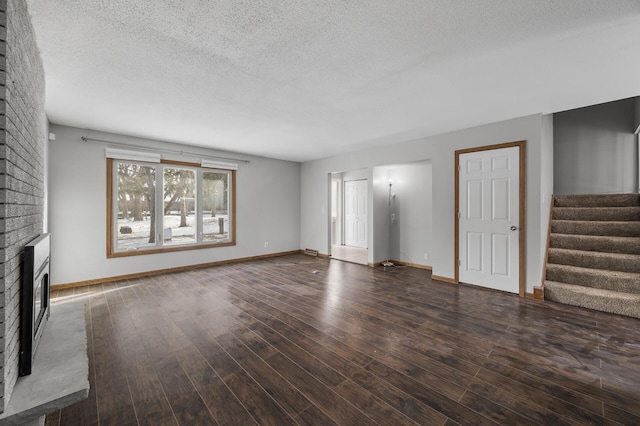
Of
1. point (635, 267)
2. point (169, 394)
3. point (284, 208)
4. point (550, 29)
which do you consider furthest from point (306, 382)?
point (284, 208)

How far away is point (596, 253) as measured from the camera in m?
3.81

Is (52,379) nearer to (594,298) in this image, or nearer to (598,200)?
(594,298)

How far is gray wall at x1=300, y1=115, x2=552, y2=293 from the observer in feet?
12.0

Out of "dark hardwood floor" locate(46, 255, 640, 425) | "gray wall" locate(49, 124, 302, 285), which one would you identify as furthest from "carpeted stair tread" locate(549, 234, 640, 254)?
"gray wall" locate(49, 124, 302, 285)

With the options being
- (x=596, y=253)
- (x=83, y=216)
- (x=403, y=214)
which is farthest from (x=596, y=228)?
(x=83, y=216)

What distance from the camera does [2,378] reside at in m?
1.22

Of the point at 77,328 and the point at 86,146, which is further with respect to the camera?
the point at 86,146

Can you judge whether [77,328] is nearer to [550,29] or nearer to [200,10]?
[200,10]

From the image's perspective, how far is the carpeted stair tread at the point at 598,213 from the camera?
13.5ft

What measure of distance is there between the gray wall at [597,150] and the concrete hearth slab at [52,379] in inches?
283

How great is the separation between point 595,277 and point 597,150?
2.99 m

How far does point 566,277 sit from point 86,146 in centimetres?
725

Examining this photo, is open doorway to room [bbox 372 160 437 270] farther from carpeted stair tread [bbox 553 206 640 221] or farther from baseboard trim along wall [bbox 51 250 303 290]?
baseboard trim along wall [bbox 51 250 303 290]

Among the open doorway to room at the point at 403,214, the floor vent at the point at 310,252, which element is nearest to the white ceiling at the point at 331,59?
the open doorway to room at the point at 403,214
